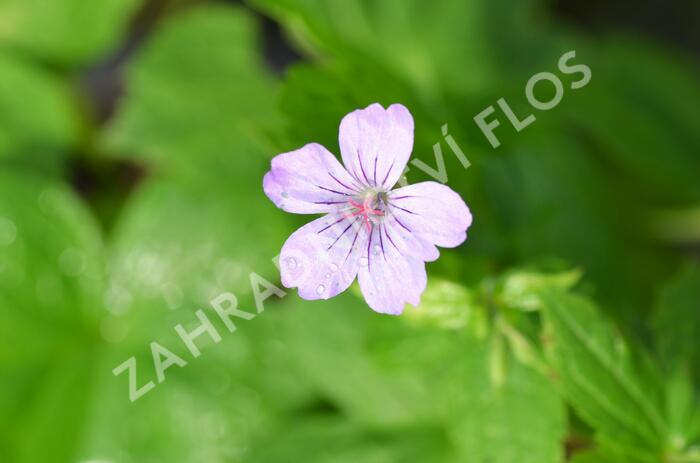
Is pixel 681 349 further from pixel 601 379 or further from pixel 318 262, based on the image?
pixel 318 262

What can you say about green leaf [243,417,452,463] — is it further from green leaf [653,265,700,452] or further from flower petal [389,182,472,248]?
flower petal [389,182,472,248]

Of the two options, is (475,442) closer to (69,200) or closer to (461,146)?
(461,146)

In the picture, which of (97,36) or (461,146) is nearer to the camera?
(461,146)

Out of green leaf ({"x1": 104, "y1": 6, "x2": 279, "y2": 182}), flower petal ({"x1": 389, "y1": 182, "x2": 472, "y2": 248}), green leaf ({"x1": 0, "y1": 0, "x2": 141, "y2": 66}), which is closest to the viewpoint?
flower petal ({"x1": 389, "y1": 182, "x2": 472, "y2": 248})

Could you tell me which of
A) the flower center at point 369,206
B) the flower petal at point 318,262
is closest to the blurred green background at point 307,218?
the flower center at point 369,206

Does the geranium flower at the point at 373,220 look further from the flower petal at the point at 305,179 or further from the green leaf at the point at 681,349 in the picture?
the green leaf at the point at 681,349

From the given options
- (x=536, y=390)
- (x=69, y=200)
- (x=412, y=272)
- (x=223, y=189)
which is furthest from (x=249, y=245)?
(x=412, y=272)

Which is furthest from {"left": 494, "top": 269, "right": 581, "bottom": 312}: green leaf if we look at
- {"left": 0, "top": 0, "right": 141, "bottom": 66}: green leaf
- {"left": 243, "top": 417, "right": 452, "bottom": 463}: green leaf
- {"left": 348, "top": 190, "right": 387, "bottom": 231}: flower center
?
{"left": 0, "top": 0, "right": 141, "bottom": 66}: green leaf
